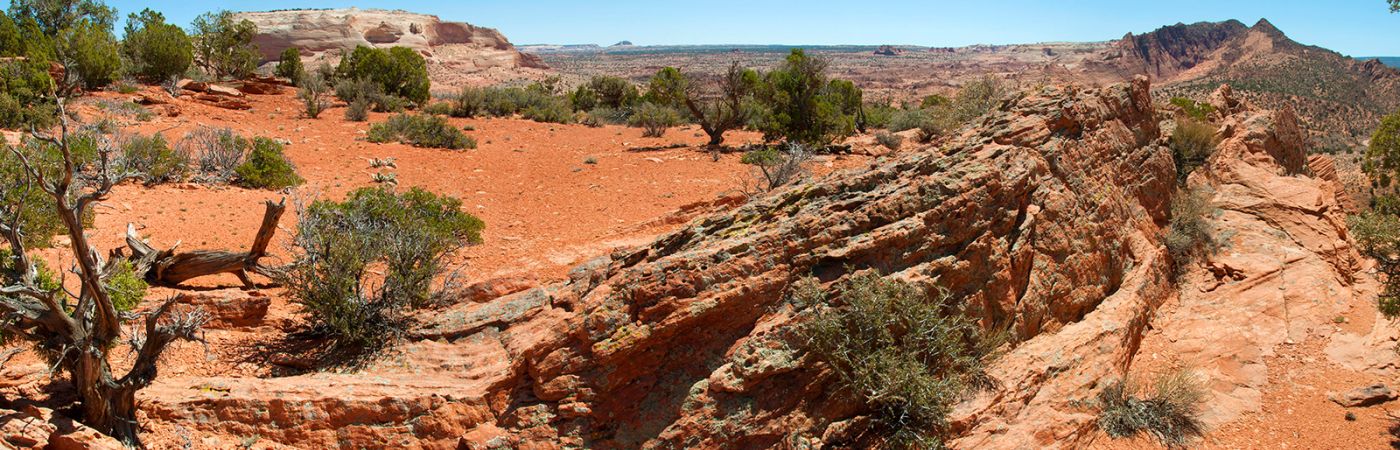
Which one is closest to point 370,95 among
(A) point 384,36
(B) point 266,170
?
(B) point 266,170

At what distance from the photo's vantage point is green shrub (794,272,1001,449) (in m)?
4.96

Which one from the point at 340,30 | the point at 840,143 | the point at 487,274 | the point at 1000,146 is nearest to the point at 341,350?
the point at 487,274

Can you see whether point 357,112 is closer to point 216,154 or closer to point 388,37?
point 216,154

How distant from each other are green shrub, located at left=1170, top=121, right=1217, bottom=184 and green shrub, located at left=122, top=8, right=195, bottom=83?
3003 centimetres

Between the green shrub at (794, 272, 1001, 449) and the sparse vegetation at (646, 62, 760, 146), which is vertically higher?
the sparse vegetation at (646, 62, 760, 146)

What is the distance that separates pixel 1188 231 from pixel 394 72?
2828 centimetres

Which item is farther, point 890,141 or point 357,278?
point 890,141

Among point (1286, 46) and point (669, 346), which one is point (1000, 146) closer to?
point (669, 346)

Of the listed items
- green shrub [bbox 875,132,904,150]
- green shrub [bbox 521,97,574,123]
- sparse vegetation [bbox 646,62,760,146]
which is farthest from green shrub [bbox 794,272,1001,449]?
green shrub [bbox 521,97,574,123]

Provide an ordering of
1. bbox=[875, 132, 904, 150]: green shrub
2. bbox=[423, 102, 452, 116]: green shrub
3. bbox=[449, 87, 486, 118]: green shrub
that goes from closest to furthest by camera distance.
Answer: bbox=[875, 132, 904, 150]: green shrub → bbox=[423, 102, 452, 116]: green shrub → bbox=[449, 87, 486, 118]: green shrub

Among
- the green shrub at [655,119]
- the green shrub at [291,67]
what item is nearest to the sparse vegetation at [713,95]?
the green shrub at [655,119]

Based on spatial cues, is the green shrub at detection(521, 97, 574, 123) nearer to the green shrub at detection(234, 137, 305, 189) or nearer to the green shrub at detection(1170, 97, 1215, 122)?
the green shrub at detection(234, 137, 305, 189)

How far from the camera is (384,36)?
2960 inches

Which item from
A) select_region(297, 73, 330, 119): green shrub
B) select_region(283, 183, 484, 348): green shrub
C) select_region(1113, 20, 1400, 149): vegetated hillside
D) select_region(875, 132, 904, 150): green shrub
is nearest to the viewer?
select_region(283, 183, 484, 348): green shrub
